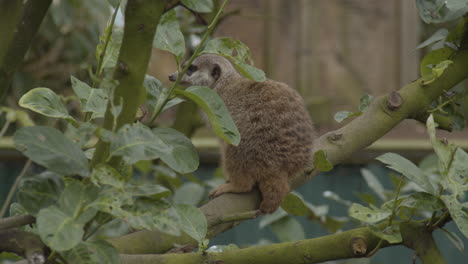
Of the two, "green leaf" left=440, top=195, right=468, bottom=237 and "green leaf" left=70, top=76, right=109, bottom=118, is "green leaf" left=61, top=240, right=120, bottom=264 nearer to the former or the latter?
"green leaf" left=70, top=76, right=109, bottom=118

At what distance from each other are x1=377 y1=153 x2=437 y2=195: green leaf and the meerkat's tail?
26.0 inches

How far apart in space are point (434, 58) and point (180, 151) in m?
0.74

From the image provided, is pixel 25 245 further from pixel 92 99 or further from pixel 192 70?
pixel 192 70

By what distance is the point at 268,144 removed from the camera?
77.3 inches

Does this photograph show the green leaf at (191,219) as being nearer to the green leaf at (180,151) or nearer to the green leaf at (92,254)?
the green leaf at (180,151)

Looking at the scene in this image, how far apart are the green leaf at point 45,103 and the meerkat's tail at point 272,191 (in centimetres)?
87

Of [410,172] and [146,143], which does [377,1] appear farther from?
[146,143]

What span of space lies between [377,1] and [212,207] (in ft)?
14.2

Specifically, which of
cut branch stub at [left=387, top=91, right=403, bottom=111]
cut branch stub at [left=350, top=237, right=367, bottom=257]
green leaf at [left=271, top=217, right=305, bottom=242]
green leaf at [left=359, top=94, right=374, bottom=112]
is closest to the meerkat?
green leaf at [left=271, top=217, right=305, bottom=242]

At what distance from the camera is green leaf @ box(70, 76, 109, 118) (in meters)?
1.05

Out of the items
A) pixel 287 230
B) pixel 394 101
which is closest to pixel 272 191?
pixel 287 230

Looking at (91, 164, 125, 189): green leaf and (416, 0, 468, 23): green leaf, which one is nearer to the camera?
(91, 164, 125, 189): green leaf

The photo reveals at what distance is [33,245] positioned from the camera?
0.87 m

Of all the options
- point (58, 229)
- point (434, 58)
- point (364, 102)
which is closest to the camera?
point (58, 229)
